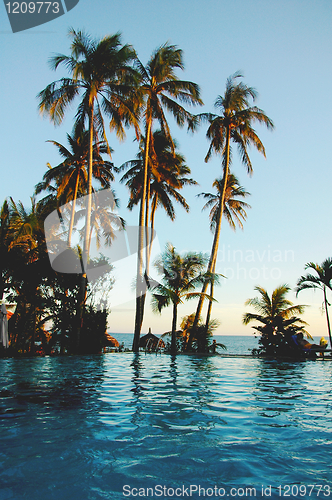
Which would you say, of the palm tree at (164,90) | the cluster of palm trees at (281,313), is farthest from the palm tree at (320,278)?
the palm tree at (164,90)

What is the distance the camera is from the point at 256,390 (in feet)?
25.0

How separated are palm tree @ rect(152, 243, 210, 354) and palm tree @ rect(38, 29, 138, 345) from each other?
540 centimetres

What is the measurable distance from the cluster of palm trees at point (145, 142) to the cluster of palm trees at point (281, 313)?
9.75 ft

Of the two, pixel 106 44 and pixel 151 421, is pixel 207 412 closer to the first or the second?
pixel 151 421

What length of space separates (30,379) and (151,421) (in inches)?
196

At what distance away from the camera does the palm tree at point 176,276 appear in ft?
63.5

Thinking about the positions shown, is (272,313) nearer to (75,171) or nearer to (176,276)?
(176,276)

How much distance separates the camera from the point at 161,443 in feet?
13.0

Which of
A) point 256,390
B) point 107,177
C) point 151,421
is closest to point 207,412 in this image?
point 151,421

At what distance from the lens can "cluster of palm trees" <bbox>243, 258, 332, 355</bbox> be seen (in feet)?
57.2

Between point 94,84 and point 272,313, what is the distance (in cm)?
1664

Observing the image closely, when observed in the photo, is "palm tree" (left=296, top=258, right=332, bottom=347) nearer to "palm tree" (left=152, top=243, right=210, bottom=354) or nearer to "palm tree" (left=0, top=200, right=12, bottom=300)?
"palm tree" (left=152, top=243, right=210, bottom=354)

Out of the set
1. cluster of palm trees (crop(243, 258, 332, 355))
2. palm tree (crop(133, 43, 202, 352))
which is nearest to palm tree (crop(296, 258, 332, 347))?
cluster of palm trees (crop(243, 258, 332, 355))

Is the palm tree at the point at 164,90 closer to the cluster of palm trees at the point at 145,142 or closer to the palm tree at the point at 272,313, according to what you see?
the cluster of palm trees at the point at 145,142
